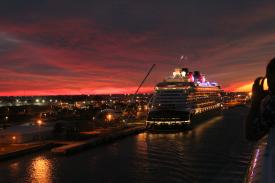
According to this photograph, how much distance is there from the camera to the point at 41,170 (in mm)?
18031

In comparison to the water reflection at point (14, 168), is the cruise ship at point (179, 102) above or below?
above

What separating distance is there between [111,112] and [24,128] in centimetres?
2224

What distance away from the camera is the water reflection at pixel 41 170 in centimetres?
1620

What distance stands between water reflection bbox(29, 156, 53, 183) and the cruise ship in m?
19.5

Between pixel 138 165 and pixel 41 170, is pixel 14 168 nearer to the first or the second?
pixel 41 170

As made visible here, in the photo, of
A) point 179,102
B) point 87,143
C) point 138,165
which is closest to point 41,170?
point 138,165

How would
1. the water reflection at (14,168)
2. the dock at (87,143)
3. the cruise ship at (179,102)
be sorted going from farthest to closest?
1. the cruise ship at (179,102)
2. the dock at (87,143)
3. the water reflection at (14,168)

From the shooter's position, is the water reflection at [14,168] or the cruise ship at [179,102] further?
the cruise ship at [179,102]

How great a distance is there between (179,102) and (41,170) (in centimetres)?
2931

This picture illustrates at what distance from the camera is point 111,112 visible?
49.9 m

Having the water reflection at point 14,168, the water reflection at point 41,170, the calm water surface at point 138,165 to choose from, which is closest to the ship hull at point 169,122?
the calm water surface at point 138,165

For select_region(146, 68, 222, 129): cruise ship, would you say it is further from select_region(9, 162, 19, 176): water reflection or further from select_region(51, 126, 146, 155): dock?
select_region(9, 162, 19, 176): water reflection

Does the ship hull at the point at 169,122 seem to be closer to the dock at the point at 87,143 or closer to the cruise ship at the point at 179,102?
the cruise ship at the point at 179,102

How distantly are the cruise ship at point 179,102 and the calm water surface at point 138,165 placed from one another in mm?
12626
